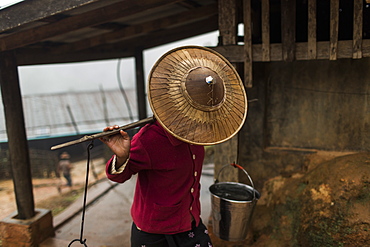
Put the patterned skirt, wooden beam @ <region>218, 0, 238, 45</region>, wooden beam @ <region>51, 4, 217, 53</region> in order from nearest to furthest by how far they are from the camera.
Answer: the patterned skirt → wooden beam @ <region>218, 0, 238, 45</region> → wooden beam @ <region>51, 4, 217, 53</region>

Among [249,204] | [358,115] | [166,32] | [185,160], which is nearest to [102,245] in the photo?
[249,204]

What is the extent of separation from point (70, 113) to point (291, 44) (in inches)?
585

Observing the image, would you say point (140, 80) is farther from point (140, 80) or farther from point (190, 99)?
point (190, 99)

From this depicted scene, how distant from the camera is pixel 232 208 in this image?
3.30 m

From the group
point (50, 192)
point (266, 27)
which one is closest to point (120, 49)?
point (266, 27)

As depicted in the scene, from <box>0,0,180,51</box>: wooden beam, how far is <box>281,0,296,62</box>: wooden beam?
4.03ft

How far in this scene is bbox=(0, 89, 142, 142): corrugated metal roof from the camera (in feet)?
51.1

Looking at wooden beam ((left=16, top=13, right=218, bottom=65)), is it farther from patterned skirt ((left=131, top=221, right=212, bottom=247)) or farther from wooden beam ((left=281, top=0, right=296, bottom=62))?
patterned skirt ((left=131, top=221, right=212, bottom=247))

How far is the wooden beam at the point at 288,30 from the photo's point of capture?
3229mm

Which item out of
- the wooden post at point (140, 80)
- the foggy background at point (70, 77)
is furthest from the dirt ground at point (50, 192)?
the foggy background at point (70, 77)

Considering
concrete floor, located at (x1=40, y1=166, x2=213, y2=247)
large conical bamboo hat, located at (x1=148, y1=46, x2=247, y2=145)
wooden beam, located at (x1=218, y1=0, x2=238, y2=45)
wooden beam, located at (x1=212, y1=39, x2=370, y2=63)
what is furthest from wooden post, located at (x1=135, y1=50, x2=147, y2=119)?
large conical bamboo hat, located at (x1=148, y1=46, x2=247, y2=145)

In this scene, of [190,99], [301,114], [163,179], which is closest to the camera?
[190,99]

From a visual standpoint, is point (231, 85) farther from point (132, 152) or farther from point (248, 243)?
point (248, 243)

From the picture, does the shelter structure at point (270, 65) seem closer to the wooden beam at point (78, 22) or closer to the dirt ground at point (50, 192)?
the wooden beam at point (78, 22)
